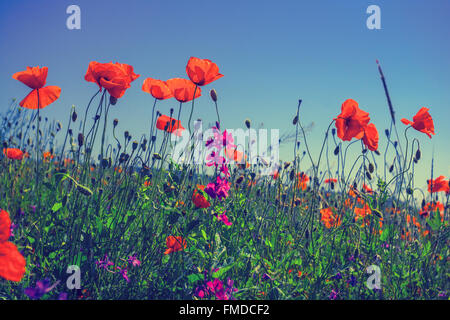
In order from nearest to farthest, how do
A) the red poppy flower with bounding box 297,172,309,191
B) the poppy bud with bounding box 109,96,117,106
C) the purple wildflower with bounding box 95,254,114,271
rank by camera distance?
the purple wildflower with bounding box 95,254,114,271, the poppy bud with bounding box 109,96,117,106, the red poppy flower with bounding box 297,172,309,191

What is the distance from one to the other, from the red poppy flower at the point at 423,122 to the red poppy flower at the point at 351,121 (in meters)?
0.31

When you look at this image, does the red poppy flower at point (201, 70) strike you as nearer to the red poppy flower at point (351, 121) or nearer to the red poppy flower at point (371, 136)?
the red poppy flower at point (351, 121)

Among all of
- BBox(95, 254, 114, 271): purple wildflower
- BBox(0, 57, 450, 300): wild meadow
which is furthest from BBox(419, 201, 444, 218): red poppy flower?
BBox(95, 254, 114, 271): purple wildflower

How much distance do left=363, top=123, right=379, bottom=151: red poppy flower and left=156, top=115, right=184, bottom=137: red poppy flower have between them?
0.96 meters

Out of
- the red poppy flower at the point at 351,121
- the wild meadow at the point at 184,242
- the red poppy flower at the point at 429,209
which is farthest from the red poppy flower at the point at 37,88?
the red poppy flower at the point at 429,209

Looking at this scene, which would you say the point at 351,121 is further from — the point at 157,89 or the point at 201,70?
the point at 157,89

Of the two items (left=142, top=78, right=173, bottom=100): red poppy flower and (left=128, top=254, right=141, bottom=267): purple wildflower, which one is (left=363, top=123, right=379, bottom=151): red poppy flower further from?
(left=128, top=254, right=141, bottom=267): purple wildflower

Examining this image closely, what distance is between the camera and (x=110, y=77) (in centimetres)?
139

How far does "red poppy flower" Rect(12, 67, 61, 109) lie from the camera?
140 centimetres

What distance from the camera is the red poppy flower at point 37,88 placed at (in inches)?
55.2

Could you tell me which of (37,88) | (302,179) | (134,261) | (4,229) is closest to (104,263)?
(134,261)
